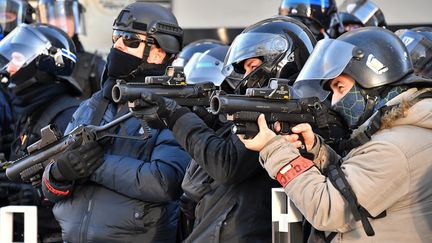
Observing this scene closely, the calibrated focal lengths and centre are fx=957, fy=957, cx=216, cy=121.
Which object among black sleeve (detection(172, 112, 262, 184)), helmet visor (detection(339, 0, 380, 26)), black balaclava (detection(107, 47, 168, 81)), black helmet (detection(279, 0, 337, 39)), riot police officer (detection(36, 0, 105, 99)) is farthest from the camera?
helmet visor (detection(339, 0, 380, 26))

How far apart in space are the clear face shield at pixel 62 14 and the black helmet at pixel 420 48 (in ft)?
12.7

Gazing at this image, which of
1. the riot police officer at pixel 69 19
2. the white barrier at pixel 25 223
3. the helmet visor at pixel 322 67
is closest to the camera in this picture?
the helmet visor at pixel 322 67

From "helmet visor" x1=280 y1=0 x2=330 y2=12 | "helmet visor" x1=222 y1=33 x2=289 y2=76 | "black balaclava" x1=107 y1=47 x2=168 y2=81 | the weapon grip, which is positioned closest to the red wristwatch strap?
the weapon grip

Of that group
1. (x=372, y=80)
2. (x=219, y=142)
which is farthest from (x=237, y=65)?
(x=372, y=80)

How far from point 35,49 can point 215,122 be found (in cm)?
206

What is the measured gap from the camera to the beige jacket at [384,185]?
3.52 m

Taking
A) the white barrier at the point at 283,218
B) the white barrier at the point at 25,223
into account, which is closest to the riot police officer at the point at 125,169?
the white barrier at the point at 25,223

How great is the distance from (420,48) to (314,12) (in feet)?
7.12

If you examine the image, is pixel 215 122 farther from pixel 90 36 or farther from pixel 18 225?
pixel 90 36

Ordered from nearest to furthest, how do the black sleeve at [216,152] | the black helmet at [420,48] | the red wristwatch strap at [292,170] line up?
the red wristwatch strap at [292,170] < the black sleeve at [216,152] < the black helmet at [420,48]

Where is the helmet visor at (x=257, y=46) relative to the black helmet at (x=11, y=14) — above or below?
above

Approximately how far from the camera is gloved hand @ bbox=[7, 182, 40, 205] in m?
5.89

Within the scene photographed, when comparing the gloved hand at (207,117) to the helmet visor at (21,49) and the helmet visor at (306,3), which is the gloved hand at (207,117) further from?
the helmet visor at (306,3)

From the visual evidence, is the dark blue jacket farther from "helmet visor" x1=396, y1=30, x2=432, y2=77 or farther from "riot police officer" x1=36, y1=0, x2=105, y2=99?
"riot police officer" x1=36, y1=0, x2=105, y2=99
